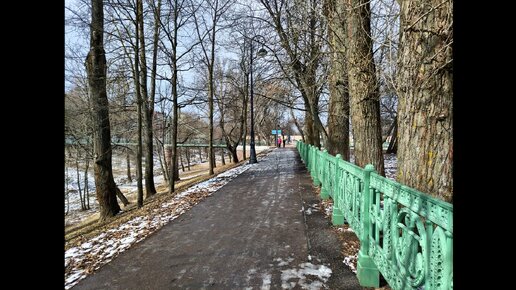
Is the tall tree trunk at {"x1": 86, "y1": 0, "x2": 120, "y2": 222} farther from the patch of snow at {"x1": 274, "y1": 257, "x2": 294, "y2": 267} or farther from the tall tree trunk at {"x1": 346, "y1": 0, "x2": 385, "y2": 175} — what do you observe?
the patch of snow at {"x1": 274, "y1": 257, "x2": 294, "y2": 267}

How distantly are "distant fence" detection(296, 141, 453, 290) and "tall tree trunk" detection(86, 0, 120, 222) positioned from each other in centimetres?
858

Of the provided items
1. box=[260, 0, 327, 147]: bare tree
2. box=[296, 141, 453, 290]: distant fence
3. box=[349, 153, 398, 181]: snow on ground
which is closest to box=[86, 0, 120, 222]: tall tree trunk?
box=[260, 0, 327, 147]: bare tree

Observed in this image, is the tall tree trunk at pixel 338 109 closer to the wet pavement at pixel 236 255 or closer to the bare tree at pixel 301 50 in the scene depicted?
the bare tree at pixel 301 50

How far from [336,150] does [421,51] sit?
6723 millimetres

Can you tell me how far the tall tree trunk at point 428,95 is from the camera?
9.97ft

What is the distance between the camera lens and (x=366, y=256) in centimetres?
327

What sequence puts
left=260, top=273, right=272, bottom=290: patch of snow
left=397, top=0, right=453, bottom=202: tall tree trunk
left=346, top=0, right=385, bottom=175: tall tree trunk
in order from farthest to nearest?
left=346, top=0, right=385, bottom=175: tall tree trunk < left=260, top=273, right=272, bottom=290: patch of snow < left=397, top=0, right=453, bottom=202: tall tree trunk

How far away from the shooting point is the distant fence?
1.77 m

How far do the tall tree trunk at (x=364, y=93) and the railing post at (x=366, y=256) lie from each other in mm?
3223

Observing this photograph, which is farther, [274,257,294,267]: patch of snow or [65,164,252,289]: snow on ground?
[65,164,252,289]: snow on ground
